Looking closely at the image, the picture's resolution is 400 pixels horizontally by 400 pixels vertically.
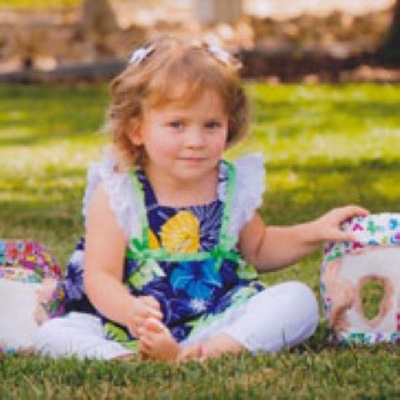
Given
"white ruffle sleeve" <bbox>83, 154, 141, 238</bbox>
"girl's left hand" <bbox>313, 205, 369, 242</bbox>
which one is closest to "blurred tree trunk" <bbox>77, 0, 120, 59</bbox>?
"white ruffle sleeve" <bbox>83, 154, 141, 238</bbox>

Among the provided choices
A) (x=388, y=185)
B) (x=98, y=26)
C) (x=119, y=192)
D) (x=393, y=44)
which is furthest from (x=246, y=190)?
(x=98, y=26)

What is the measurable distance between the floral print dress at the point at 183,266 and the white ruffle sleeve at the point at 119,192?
0.02m

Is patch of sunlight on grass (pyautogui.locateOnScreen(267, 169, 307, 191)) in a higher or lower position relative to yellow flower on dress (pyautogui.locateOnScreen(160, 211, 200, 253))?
lower

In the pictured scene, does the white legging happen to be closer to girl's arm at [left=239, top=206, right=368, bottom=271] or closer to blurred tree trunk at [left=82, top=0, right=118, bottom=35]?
girl's arm at [left=239, top=206, right=368, bottom=271]

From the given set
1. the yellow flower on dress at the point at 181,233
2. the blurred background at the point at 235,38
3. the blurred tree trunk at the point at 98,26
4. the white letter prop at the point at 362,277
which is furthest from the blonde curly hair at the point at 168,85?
the blurred tree trunk at the point at 98,26

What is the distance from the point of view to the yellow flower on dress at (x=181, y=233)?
15.4 ft

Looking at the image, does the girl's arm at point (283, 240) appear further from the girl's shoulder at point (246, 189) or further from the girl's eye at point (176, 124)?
the girl's eye at point (176, 124)

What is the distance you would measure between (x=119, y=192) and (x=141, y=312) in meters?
0.56

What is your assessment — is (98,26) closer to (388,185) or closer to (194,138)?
(388,185)

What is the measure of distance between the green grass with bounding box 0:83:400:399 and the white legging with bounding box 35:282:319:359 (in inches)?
3.7

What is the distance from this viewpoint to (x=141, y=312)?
4.29m

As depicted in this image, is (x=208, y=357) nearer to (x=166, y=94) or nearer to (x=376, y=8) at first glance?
(x=166, y=94)

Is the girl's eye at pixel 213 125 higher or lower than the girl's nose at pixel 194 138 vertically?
higher

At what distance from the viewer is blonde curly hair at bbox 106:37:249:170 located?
4582 millimetres
